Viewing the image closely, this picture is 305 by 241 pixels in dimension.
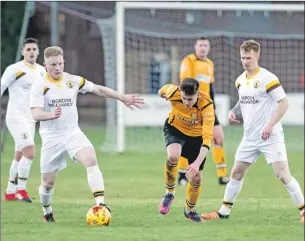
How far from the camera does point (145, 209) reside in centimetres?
1121

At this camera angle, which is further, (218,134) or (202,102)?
(218,134)

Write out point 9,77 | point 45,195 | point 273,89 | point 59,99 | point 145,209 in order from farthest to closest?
point 9,77 → point 145,209 → point 45,195 → point 59,99 → point 273,89

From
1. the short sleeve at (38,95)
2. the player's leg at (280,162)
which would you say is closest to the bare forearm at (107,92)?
the short sleeve at (38,95)

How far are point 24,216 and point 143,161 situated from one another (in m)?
8.60

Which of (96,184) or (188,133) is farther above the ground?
(188,133)

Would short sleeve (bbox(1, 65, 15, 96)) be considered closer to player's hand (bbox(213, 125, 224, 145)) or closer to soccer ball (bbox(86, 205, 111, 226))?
soccer ball (bbox(86, 205, 111, 226))

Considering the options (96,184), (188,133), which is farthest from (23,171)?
(188,133)

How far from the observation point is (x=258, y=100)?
9.92 meters

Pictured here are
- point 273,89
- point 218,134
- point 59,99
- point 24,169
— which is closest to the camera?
point 273,89

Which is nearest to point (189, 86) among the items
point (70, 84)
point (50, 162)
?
point (70, 84)

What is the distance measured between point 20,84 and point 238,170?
150 inches

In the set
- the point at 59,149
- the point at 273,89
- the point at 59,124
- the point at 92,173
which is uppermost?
the point at 273,89

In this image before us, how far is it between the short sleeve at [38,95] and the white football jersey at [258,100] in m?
2.11

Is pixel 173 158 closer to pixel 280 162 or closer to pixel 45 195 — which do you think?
pixel 280 162
